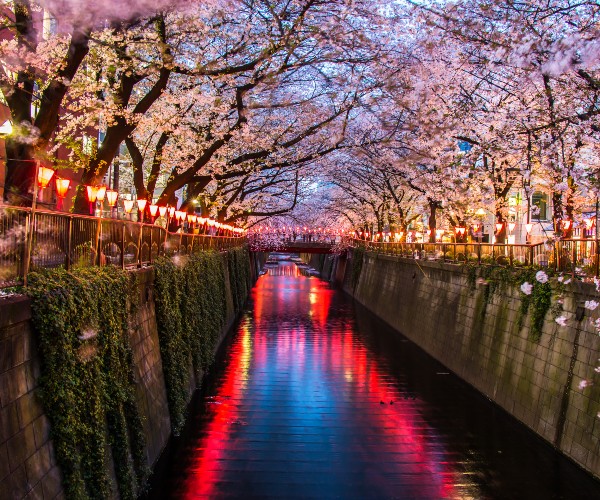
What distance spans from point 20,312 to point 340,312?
34.5 m

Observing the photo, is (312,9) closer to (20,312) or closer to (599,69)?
(599,69)

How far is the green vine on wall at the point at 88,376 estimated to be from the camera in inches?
255

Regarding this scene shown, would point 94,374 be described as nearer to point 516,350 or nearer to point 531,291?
point 531,291

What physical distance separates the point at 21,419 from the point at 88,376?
5.17 ft

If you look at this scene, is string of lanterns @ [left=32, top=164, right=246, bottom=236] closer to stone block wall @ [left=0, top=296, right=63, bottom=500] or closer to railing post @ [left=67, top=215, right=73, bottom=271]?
railing post @ [left=67, top=215, right=73, bottom=271]

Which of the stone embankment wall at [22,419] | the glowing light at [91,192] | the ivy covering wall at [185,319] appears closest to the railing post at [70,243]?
the stone embankment wall at [22,419]

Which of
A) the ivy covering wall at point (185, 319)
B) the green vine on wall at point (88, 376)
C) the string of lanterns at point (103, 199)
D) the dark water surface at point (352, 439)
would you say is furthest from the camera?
the string of lanterns at point (103, 199)

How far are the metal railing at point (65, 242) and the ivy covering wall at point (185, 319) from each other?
100cm

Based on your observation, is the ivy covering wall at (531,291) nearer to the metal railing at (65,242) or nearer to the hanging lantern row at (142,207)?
the metal railing at (65,242)

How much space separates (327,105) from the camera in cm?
2291

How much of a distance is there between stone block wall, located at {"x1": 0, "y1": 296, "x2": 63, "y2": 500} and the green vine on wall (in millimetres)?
161

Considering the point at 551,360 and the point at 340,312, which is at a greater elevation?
the point at 551,360

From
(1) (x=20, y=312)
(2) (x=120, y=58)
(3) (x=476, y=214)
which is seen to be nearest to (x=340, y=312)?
(3) (x=476, y=214)

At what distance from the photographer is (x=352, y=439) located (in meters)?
13.8
